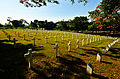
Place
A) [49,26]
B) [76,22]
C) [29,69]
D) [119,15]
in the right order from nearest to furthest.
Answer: [29,69], [119,15], [76,22], [49,26]

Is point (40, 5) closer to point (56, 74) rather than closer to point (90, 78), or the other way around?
point (56, 74)

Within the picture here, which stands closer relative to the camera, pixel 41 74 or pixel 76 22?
pixel 41 74

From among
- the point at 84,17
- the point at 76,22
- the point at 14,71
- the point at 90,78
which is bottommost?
the point at 90,78

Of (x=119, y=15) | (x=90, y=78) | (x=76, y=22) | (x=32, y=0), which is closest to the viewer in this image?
(x=90, y=78)

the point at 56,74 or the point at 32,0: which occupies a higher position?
the point at 32,0

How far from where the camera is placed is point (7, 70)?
386 cm

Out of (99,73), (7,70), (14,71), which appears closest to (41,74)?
(14,71)

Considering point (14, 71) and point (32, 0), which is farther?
point (32, 0)

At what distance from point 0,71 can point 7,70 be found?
30 cm

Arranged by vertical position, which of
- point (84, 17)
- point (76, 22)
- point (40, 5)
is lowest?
point (40, 5)

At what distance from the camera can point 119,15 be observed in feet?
35.6

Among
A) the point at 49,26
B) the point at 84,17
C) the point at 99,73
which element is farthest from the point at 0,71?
the point at 49,26

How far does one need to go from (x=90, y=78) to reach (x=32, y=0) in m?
7.95

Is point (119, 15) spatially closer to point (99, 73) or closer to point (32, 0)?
point (99, 73)
